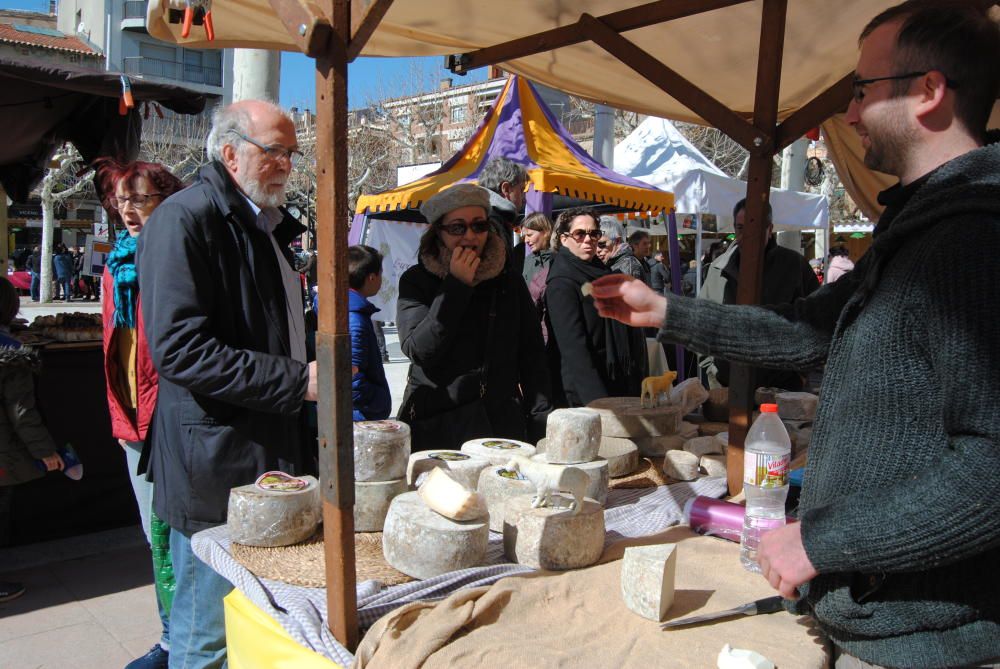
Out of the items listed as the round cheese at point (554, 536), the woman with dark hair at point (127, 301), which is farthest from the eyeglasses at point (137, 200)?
the round cheese at point (554, 536)

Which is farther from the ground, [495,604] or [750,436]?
[750,436]

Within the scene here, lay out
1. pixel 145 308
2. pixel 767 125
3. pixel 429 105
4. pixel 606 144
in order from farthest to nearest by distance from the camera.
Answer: pixel 429 105 → pixel 606 144 → pixel 767 125 → pixel 145 308

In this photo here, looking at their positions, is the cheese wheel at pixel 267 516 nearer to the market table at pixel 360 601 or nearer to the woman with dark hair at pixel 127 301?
the market table at pixel 360 601

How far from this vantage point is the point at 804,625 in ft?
5.35

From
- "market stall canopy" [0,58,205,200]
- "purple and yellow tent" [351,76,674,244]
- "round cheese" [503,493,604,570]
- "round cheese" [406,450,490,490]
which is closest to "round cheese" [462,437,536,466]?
"round cheese" [406,450,490,490]

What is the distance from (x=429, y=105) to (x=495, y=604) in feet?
106

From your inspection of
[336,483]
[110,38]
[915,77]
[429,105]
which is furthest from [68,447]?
[110,38]

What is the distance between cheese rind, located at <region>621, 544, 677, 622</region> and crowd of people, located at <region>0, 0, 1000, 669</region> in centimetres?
33

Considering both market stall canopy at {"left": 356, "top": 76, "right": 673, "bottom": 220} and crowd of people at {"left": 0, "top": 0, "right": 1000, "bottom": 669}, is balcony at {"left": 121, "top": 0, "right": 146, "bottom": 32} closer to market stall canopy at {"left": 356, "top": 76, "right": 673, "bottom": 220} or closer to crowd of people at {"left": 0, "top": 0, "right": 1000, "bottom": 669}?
market stall canopy at {"left": 356, "top": 76, "right": 673, "bottom": 220}

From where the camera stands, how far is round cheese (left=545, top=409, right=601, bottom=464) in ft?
7.70

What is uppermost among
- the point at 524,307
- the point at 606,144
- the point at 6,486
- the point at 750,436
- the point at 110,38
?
the point at 110,38

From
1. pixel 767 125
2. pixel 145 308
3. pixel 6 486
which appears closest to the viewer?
pixel 145 308

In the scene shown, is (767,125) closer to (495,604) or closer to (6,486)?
(495,604)

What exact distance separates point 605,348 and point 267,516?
7.32 feet
